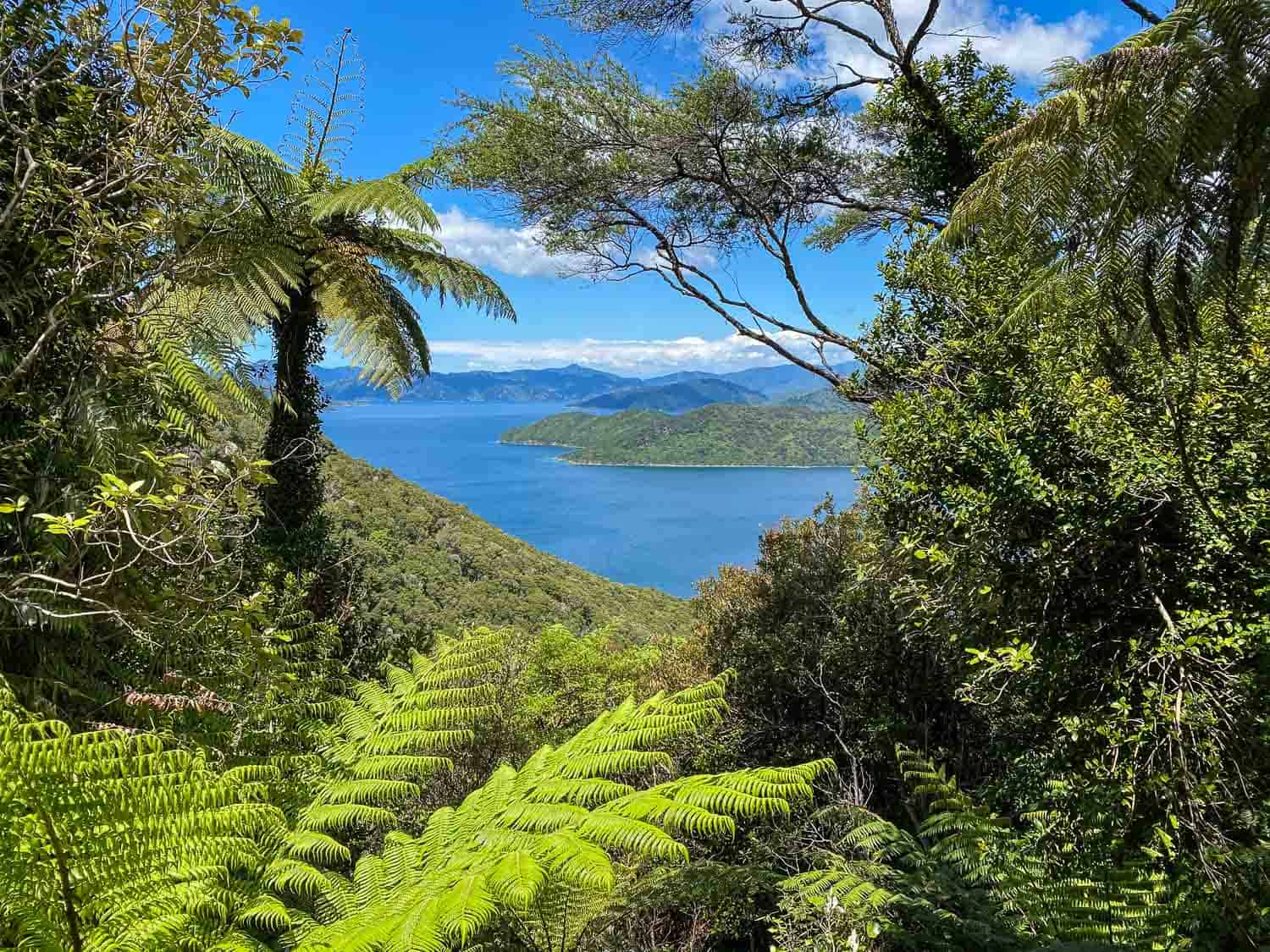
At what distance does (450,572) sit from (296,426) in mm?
7410

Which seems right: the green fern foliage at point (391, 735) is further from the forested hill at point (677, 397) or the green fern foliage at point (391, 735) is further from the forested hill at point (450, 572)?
the forested hill at point (677, 397)

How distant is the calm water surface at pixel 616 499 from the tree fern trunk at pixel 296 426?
2339cm

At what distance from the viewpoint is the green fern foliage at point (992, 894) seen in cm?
242

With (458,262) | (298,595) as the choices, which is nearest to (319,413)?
(458,262)

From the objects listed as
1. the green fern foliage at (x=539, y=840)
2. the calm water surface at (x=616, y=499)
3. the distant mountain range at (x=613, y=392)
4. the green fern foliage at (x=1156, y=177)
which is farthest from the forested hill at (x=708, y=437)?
the green fern foliage at (x=539, y=840)

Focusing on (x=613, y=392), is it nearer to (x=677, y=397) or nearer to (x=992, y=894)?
(x=677, y=397)

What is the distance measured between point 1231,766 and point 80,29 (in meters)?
5.01

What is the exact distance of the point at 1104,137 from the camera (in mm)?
2252

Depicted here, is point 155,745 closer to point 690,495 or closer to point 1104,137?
point 1104,137

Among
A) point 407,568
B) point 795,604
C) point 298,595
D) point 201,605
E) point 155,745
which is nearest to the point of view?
point 155,745

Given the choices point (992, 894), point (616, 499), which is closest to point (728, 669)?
point (992, 894)

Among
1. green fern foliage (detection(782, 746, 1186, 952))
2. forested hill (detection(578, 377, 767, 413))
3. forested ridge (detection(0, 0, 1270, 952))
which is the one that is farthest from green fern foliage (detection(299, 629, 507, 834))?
forested hill (detection(578, 377, 767, 413))

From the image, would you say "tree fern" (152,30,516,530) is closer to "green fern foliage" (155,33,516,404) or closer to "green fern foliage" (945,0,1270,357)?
"green fern foliage" (155,33,516,404)

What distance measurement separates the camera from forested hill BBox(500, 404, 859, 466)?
63844mm
